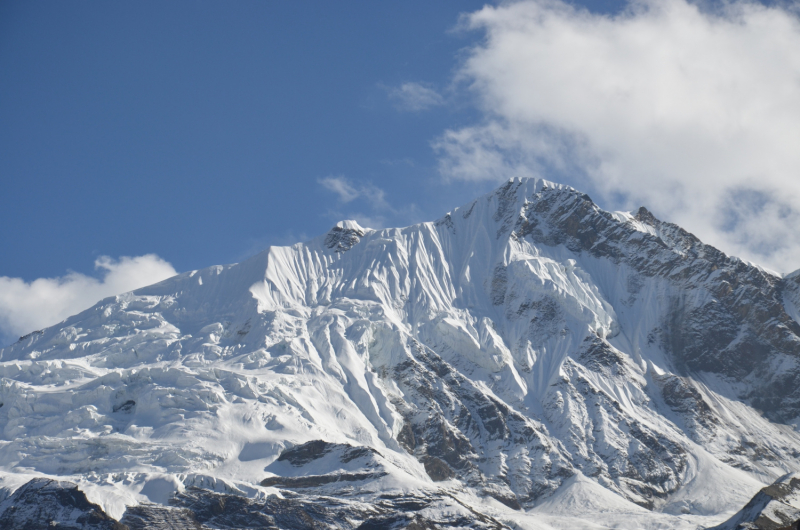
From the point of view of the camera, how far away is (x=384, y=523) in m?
183

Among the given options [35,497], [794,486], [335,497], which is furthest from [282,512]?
[794,486]

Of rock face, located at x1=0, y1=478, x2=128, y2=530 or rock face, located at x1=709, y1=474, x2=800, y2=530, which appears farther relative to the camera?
rock face, located at x1=709, y1=474, x2=800, y2=530

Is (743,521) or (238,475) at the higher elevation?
(238,475)

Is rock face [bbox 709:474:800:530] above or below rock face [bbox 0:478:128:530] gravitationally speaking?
below

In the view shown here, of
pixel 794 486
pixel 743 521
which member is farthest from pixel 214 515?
pixel 794 486

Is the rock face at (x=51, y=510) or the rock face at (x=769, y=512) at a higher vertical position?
the rock face at (x=51, y=510)

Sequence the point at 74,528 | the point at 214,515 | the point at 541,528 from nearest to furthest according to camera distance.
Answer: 1. the point at 74,528
2. the point at 214,515
3. the point at 541,528

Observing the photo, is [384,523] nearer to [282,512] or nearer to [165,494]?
[282,512]

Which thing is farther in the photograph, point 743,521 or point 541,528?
point 541,528

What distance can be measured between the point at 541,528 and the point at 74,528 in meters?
88.9

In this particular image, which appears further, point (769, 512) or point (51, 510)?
point (769, 512)

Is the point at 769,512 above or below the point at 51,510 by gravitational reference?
below

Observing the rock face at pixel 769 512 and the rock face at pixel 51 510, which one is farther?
the rock face at pixel 769 512

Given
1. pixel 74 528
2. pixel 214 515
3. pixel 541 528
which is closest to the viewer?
pixel 74 528
